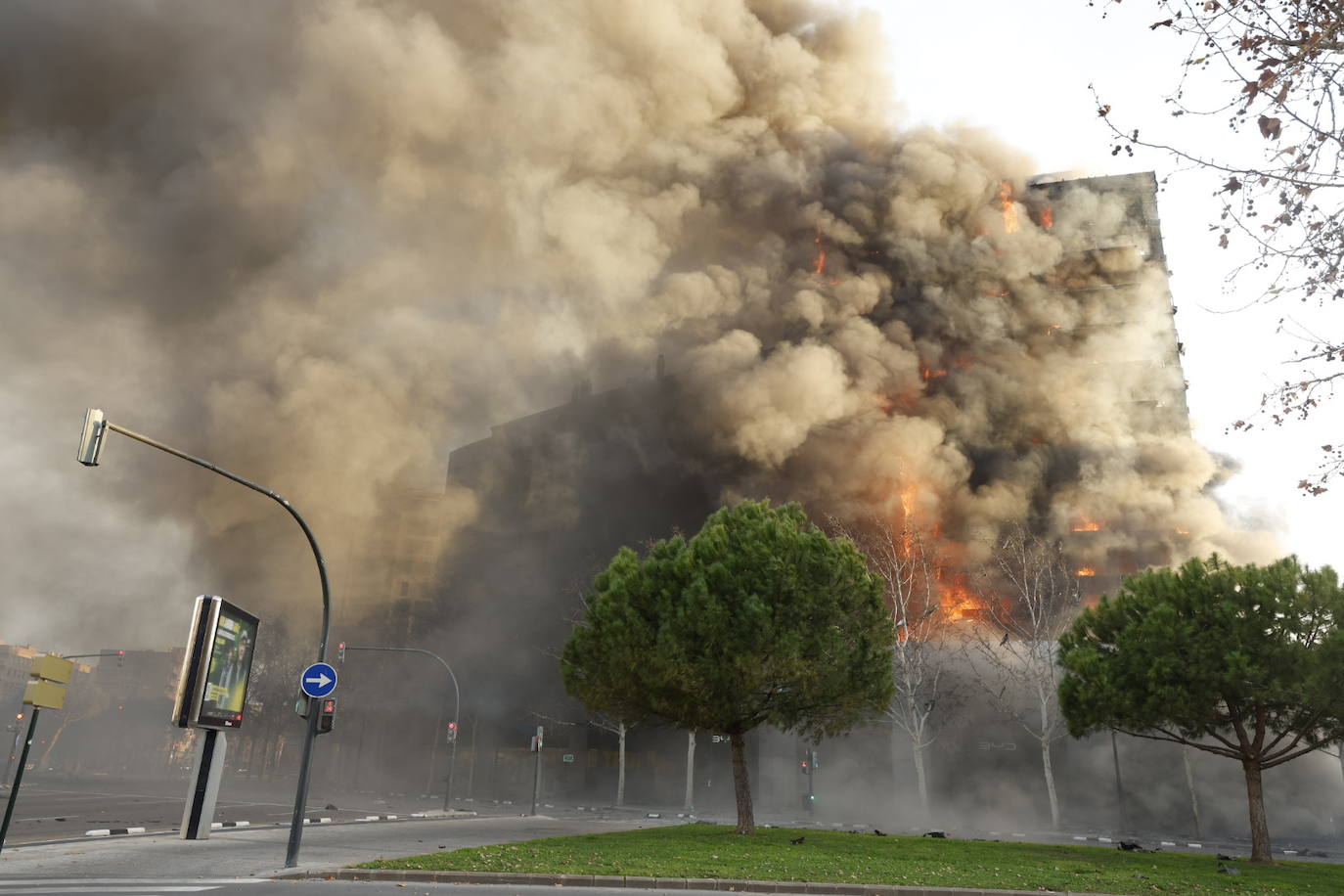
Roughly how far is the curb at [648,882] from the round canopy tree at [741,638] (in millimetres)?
8276

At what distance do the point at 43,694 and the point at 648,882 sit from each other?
27.8ft

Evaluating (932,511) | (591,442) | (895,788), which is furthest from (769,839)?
(591,442)

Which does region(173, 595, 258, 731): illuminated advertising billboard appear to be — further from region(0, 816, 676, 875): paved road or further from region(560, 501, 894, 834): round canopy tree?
region(560, 501, 894, 834): round canopy tree

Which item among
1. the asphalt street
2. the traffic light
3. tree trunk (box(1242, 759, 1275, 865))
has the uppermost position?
the traffic light

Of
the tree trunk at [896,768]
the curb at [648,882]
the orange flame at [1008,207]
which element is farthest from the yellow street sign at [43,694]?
the orange flame at [1008,207]

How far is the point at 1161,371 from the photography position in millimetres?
58812

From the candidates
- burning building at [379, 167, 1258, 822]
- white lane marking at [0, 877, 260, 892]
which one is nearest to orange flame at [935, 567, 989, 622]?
burning building at [379, 167, 1258, 822]

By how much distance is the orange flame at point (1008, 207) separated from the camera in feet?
211

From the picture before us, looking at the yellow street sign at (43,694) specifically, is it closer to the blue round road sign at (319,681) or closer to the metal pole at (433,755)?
the blue round road sign at (319,681)

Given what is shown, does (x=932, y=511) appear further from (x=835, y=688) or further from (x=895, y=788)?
(x=835, y=688)

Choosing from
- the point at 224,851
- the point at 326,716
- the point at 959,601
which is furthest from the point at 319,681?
the point at 959,601

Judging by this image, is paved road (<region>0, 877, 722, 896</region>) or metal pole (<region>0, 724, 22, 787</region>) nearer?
paved road (<region>0, 877, 722, 896</region>)

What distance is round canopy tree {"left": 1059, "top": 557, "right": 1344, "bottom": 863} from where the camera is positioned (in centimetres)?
1898

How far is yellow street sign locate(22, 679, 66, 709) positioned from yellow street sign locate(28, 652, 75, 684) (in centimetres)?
8
